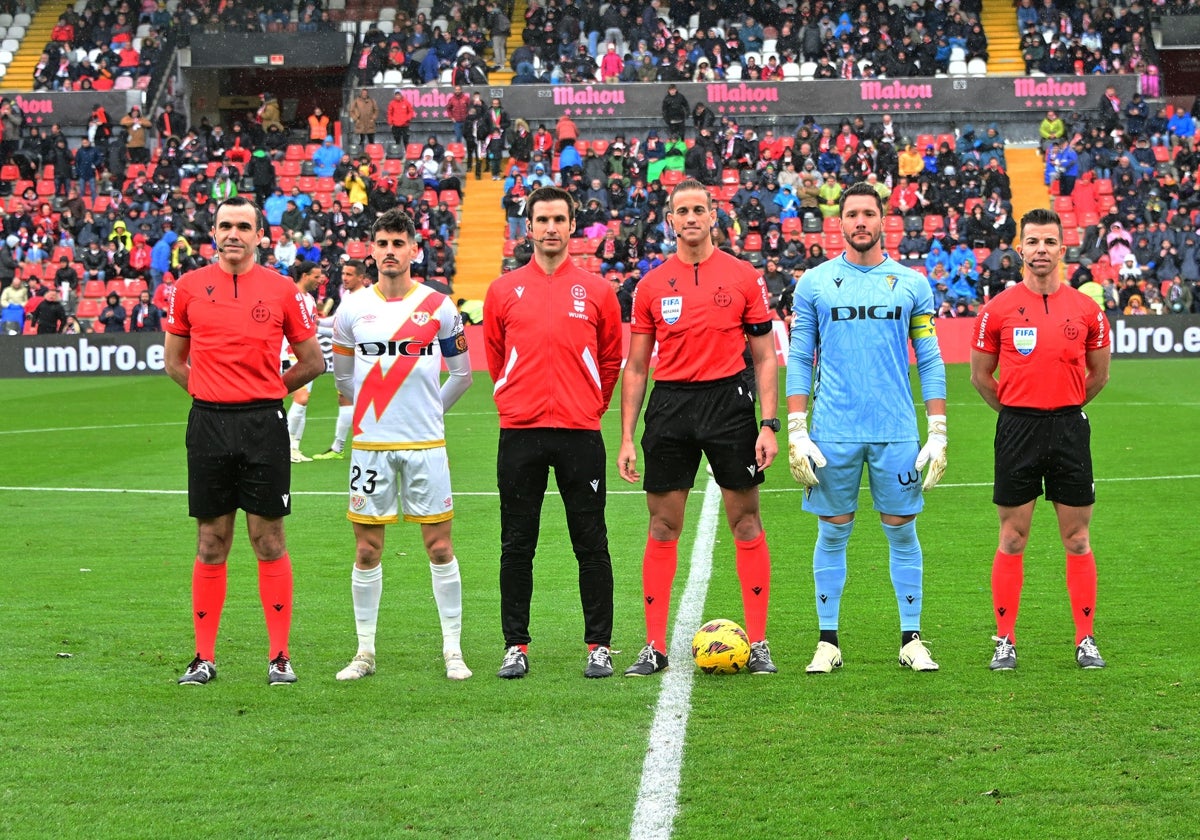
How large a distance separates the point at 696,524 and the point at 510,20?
3500cm

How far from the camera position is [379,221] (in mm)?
6863

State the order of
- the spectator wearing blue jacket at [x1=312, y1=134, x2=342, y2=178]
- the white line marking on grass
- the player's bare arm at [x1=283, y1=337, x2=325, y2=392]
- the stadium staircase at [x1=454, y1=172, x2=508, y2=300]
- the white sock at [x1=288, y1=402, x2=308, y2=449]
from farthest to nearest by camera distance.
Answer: the spectator wearing blue jacket at [x1=312, y1=134, x2=342, y2=178], the stadium staircase at [x1=454, y1=172, x2=508, y2=300], the white sock at [x1=288, y1=402, x2=308, y2=449], the player's bare arm at [x1=283, y1=337, x2=325, y2=392], the white line marking on grass

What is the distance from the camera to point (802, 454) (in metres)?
6.73

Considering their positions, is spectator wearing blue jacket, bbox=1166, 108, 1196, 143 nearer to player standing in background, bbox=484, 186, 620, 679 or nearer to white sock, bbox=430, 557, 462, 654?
player standing in background, bbox=484, 186, 620, 679

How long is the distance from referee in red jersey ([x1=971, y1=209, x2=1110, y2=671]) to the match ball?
111cm

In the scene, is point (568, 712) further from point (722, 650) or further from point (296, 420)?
point (296, 420)

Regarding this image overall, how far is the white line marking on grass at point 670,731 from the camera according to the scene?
4828mm

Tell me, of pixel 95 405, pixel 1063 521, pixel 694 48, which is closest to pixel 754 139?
pixel 694 48

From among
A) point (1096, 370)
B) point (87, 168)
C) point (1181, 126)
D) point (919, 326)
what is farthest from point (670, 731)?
point (1181, 126)

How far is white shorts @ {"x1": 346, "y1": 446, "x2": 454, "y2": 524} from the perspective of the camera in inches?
270

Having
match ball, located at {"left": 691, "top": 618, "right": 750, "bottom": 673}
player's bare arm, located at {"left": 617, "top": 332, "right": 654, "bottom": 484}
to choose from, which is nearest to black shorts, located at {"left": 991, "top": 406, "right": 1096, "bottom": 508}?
match ball, located at {"left": 691, "top": 618, "right": 750, "bottom": 673}

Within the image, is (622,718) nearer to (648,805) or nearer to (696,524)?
→ (648,805)

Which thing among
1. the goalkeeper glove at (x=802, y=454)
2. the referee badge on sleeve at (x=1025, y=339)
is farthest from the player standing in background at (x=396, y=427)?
the referee badge on sleeve at (x=1025, y=339)

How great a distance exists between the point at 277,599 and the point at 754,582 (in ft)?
7.04
